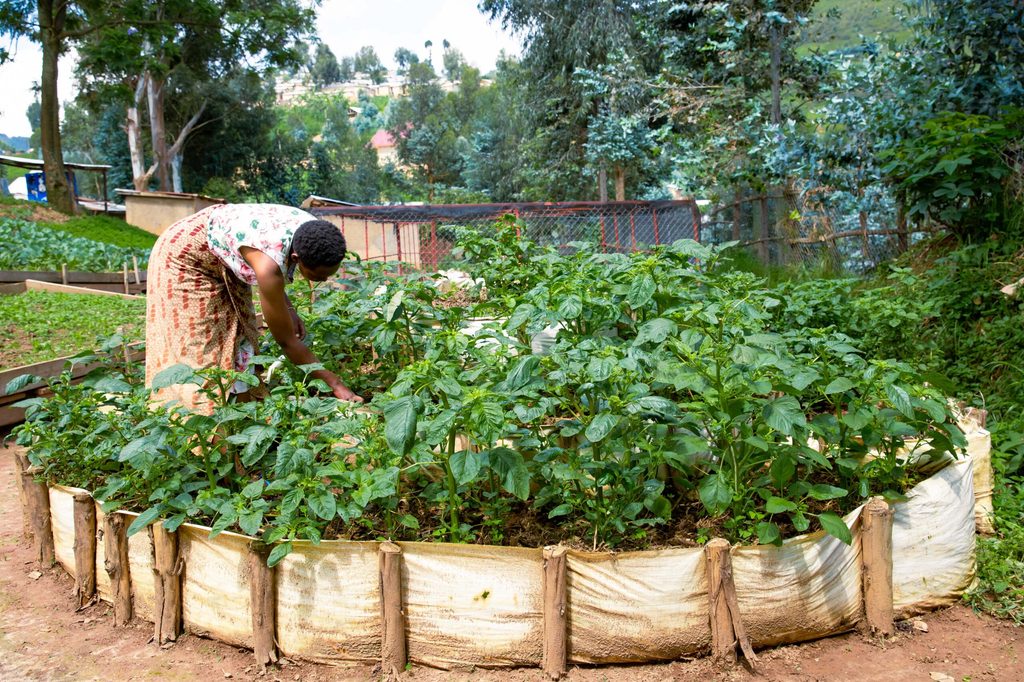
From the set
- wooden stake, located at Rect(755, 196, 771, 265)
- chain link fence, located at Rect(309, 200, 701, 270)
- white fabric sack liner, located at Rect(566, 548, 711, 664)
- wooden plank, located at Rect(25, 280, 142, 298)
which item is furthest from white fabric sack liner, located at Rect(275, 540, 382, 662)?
wooden stake, located at Rect(755, 196, 771, 265)

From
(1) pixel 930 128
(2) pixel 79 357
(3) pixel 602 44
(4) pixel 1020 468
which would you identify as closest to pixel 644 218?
(1) pixel 930 128

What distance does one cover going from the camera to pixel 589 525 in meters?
3.10

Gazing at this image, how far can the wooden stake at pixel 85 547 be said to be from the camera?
3.33 meters

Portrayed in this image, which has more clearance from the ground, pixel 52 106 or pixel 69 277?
pixel 52 106

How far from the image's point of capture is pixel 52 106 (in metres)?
20.3

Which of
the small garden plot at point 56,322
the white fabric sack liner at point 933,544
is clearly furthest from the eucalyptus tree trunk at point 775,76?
the white fabric sack liner at point 933,544

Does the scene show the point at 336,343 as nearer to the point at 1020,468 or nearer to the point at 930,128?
the point at 1020,468

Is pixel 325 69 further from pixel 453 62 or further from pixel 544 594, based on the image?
pixel 544 594

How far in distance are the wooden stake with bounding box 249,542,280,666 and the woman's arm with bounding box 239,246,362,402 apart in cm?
74

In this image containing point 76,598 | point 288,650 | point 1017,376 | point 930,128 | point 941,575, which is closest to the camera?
point 288,650

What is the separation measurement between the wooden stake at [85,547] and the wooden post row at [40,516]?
433 millimetres

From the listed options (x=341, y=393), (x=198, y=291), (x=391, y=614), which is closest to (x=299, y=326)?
(x=198, y=291)

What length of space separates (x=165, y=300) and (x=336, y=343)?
0.85m

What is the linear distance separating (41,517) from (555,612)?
242 cm
